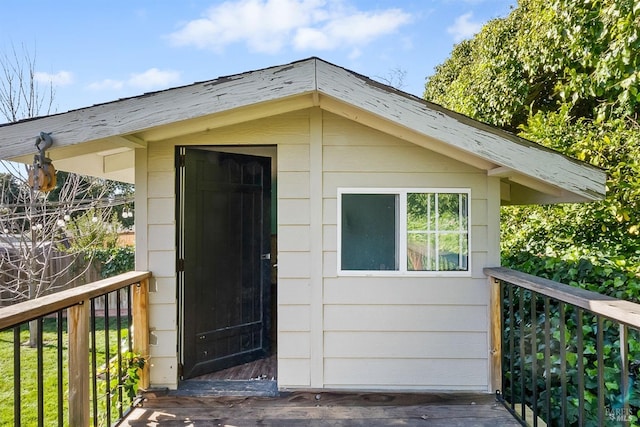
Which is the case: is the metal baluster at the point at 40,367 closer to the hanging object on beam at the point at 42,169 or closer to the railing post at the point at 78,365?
the railing post at the point at 78,365

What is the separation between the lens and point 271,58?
8914mm

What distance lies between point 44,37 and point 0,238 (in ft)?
10.3

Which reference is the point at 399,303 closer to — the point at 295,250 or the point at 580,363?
the point at 295,250

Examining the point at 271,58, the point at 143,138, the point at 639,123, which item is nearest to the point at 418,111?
the point at 143,138

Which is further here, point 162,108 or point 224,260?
point 224,260

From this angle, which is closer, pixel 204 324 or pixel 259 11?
pixel 204 324

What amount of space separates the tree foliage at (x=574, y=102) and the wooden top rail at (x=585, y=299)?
127 cm

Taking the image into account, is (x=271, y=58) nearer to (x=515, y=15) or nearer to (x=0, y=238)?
(x=515, y=15)

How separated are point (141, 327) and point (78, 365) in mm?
752

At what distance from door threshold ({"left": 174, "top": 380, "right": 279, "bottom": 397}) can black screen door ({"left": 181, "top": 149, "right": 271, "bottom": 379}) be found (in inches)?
4.4

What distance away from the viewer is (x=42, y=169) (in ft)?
6.13

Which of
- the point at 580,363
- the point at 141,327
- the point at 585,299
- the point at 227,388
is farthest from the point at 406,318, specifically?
the point at 141,327

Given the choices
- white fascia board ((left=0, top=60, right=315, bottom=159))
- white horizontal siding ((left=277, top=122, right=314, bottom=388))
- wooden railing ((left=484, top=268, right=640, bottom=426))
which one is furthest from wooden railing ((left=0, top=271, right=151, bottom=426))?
wooden railing ((left=484, top=268, right=640, bottom=426))

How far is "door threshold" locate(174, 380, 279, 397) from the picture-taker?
262 cm
